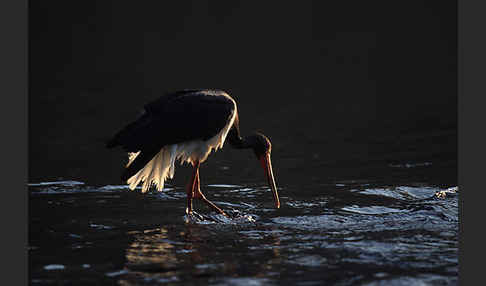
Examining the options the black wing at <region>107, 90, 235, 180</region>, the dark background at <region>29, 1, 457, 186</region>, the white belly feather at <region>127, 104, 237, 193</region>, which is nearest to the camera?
the black wing at <region>107, 90, 235, 180</region>

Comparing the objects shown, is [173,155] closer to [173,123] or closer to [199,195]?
[173,123]

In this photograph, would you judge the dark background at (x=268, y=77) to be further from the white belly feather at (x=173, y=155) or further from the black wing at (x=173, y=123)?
the black wing at (x=173, y=123)

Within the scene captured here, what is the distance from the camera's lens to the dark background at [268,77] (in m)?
13.0

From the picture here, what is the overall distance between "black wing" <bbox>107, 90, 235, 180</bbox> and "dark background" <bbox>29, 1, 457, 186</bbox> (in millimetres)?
2457

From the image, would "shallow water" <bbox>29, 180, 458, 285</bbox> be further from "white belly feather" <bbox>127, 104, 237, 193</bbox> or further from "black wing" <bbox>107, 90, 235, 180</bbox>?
"black wing" <bbox>107, 90, 235, 180</bbox>

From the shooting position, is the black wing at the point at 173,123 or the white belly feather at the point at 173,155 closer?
the black wing at the point at 173,123

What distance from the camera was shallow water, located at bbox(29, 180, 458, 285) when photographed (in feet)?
21.4

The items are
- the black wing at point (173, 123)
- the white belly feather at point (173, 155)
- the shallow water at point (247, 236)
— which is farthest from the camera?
the white belly feather at point (173, 155)

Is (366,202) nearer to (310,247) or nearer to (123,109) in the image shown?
(310,247)

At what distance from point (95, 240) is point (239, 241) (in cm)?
145

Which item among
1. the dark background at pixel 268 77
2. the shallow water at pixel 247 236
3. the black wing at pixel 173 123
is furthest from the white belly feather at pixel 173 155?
the dark background at pixel 268 77

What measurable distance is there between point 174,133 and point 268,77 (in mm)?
16024

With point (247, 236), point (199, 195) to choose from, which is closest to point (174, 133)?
point (199, 195)

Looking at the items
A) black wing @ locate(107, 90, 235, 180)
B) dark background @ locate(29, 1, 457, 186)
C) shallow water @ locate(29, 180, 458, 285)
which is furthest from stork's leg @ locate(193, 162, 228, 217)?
dark background @ locate(29, 1, 457, 186)
